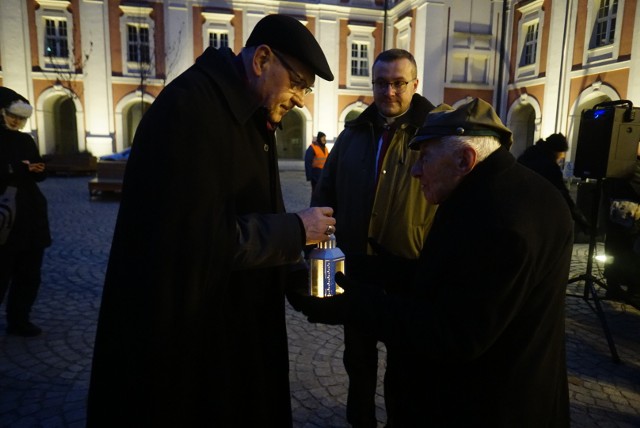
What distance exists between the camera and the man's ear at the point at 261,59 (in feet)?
4.81

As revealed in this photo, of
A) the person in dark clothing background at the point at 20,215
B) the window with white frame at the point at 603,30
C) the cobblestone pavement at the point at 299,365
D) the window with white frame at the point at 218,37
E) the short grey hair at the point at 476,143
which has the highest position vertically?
the window with white frame at the point at 218,37

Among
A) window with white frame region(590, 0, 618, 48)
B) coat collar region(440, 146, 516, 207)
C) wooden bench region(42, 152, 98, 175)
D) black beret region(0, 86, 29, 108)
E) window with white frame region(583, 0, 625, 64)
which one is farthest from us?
wooden bench region(42, 152, 98, 175)

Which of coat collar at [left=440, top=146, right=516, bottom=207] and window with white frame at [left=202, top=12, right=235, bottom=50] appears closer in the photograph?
coat collar at [left=440, top=146, right=516, bottom=207]

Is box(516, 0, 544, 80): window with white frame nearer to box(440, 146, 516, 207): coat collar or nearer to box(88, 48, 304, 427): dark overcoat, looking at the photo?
box(440, 146, 516, 207): coat collar

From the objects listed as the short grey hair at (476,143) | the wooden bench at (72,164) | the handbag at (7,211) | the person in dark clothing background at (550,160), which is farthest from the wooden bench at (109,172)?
the short grey hair at (476,143)

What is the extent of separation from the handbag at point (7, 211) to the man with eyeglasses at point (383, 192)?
2.72m

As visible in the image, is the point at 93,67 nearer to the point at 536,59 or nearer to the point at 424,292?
the point at 536,59

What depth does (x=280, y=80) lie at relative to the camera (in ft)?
4.91

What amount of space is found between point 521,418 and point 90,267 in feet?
19.1

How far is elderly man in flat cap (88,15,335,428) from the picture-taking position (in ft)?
4.00

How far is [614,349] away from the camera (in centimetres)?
356

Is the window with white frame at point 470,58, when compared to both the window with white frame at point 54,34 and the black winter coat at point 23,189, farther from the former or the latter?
the black winter coat at point 23,189

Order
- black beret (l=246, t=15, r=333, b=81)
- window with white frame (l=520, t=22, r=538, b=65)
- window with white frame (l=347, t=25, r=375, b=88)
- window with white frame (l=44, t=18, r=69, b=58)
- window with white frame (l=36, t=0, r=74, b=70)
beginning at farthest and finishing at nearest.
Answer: window with white frame (l=347, t=25, r=375, b=88) < window with white frame (l=44, t=18, r=69, b=58) < window with white frame (l=36, t=0, r=74, b=70) < window with white frame (l=520, t=22, r=538, b=65) < black beret (l=246, t=15, r=333, b=81)

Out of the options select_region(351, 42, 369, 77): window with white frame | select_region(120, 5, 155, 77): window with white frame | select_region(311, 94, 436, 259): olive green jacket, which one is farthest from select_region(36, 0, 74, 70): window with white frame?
select_region(311, 94, 436, 259): olive green jacket
